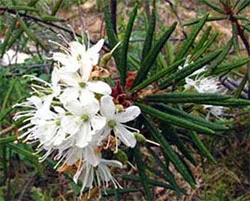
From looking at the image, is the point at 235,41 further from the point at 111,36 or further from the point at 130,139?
the point at 130,139

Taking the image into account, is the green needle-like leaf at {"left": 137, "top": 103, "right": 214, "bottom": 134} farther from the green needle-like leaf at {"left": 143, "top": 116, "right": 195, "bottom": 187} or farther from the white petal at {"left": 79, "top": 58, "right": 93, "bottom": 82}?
the white petal at {"left": 79, "top": 58, "right": 93, "bottom": 82}

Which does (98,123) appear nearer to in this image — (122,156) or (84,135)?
(84,135)

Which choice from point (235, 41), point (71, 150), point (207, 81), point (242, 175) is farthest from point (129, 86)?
point (242, 175)

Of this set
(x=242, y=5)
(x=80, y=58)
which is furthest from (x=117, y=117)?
(x=242, y=5)

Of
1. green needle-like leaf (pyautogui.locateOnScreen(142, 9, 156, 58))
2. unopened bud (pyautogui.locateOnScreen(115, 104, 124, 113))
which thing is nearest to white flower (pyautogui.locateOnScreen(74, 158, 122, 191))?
unopened bud (pyautogui.locateOnScreen(115, 104, 124, 113))

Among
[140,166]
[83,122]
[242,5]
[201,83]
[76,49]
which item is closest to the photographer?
[83,122]

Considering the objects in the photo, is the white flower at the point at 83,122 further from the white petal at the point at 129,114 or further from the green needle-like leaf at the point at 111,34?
the green needle-like leaf at the point at 111,34

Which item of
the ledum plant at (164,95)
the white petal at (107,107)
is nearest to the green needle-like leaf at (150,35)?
the ledum plant at (164,95)
